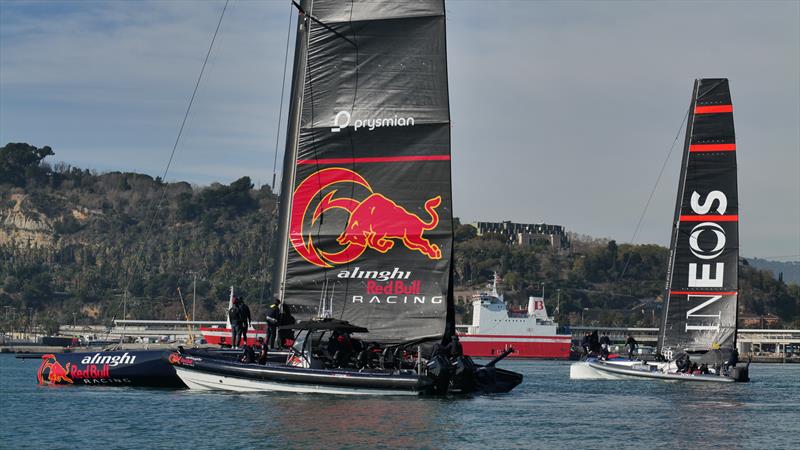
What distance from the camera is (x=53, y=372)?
3381 centimetres

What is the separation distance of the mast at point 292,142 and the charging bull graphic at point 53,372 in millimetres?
6275

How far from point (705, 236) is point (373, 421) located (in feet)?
70.5

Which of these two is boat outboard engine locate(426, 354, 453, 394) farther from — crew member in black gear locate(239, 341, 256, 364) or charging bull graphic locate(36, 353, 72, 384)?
charging bull graphic locate(36, 353, 72, 384)

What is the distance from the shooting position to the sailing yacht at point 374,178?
3106 cm

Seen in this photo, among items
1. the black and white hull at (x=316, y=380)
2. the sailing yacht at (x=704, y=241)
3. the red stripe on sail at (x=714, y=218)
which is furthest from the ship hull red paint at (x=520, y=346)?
the black and white hull at (x=316, y=380)

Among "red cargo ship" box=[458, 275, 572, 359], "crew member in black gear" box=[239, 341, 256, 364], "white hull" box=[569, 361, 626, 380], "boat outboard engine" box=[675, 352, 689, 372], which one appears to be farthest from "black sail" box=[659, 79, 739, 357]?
"red cargo ship" box=[458, 275, 572, 359]

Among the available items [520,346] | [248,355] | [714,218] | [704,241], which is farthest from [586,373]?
[520,346]

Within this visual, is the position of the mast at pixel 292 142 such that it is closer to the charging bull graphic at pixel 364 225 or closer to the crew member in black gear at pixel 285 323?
the charging bull graphic at pixel 364 225

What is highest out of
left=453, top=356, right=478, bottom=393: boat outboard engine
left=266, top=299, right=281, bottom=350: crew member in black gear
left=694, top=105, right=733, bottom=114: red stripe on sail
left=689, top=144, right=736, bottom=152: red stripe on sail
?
left=694, top=105, right=733, bottom=114: red stripe on sail

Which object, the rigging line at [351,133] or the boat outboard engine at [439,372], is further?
the rigging line at [351,133]

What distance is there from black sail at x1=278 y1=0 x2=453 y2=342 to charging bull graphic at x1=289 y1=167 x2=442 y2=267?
2 cm

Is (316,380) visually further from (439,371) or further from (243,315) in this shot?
(243,315)

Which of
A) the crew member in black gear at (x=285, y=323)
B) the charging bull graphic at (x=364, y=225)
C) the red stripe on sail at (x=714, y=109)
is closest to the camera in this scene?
the crew member in black gear at (x=285, y=323)

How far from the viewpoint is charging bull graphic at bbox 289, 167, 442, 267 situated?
3125cm
